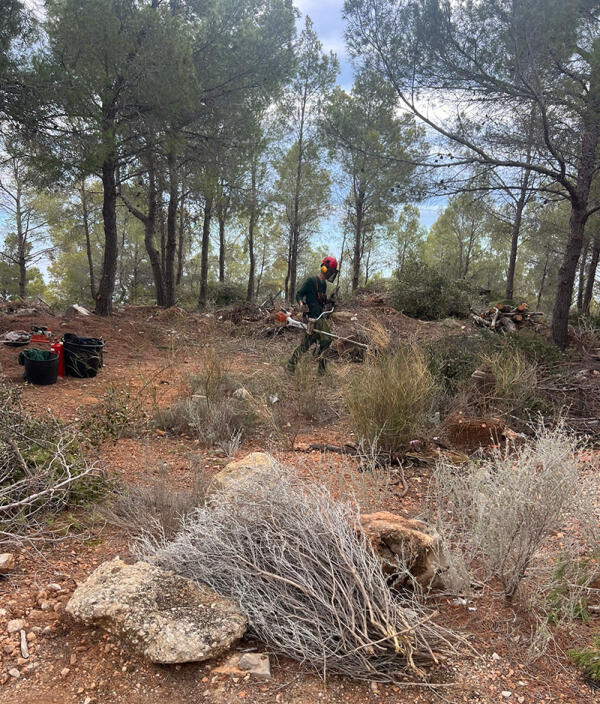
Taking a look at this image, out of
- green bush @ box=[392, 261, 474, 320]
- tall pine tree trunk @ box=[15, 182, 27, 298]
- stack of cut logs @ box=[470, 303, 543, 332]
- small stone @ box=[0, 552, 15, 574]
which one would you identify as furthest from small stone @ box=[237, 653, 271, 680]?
tall pine tree trunk @ box=[15, 182, 27, 298]

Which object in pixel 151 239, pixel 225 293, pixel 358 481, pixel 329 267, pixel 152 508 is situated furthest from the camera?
pixel 225 293

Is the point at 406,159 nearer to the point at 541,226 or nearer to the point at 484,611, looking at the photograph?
the point at 484,611

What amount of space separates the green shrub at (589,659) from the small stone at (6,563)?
A: 7.70 feet

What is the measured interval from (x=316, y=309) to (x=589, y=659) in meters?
6.09

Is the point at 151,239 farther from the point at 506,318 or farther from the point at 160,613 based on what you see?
the point at 160,613

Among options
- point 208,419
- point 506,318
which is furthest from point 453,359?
point 506,318

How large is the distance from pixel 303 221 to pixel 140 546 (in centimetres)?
2081

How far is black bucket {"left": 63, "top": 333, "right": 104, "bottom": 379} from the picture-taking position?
6.39m

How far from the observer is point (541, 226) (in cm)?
1602

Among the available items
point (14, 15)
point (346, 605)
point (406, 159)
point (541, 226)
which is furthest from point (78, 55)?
point (541, 226)

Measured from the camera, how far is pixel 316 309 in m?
7.42

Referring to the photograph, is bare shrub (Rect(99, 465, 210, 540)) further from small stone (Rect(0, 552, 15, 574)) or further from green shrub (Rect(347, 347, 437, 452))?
green shrub (Rect(347, 347, 437, 452))

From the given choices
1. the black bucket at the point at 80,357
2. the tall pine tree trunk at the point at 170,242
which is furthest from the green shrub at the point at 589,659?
the tall pine tree trunk at the point at 170,242

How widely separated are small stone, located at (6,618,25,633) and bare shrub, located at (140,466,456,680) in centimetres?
51
